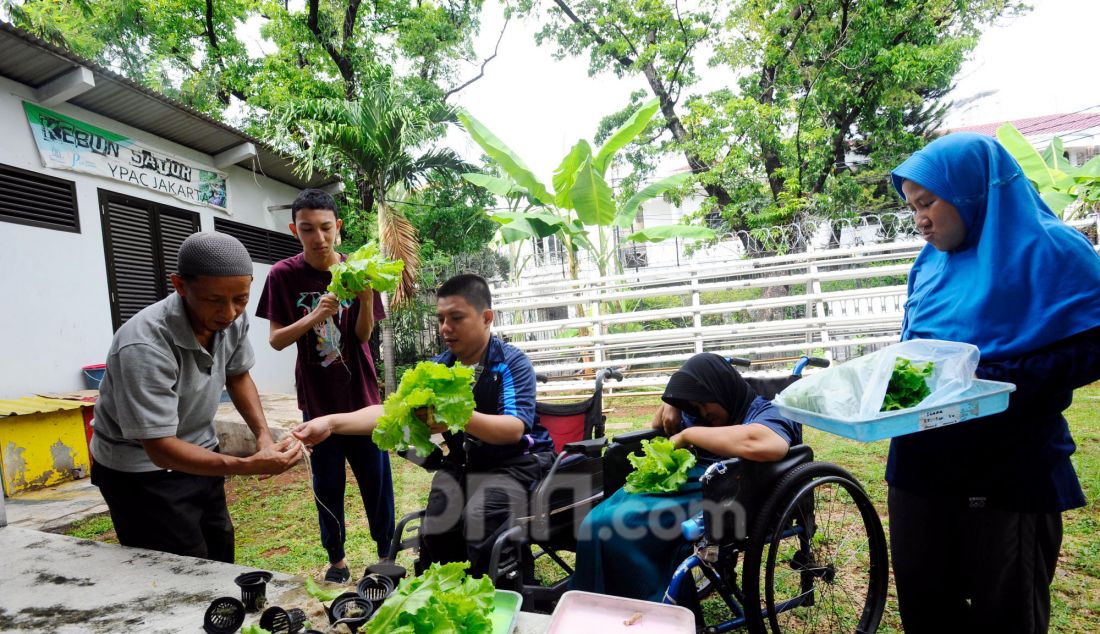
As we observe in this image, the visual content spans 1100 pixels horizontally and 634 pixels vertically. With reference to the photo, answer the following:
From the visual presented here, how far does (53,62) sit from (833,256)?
9.28 m

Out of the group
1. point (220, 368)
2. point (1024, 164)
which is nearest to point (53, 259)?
point (220, 368)

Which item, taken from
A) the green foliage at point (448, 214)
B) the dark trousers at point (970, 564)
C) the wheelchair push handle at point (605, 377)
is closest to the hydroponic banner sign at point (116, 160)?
the green foliage at point (448, 214)

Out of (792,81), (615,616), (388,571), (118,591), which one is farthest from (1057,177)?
(118,591)

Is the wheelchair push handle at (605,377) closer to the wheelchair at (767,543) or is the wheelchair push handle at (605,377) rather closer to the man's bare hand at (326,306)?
the wheelchair at (767,543)

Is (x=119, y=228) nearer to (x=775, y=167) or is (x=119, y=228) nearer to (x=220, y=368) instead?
(x=220, y=368)

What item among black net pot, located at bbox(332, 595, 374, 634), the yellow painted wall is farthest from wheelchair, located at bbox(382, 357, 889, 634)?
the yellow painted wall

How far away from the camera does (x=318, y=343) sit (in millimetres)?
3084

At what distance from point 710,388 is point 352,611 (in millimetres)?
1878

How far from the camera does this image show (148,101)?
6.48 m

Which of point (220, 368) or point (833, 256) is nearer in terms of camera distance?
point (220, 368)

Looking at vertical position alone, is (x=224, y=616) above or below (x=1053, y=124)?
below

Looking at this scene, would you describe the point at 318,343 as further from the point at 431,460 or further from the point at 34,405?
the point at 34,405

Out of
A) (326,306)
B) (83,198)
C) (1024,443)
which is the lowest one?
(1024,443)

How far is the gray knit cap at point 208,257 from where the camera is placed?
2029 mm
